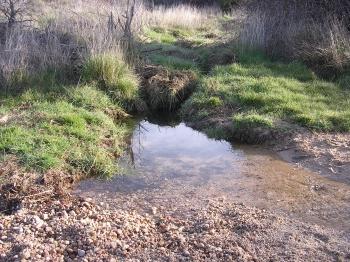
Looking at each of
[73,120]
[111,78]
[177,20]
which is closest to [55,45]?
[111,78]

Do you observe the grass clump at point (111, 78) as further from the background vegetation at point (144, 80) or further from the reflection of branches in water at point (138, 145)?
the reflection of branches in water at point (138, 145)

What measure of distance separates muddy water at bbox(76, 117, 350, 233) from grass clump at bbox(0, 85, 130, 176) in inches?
12.4

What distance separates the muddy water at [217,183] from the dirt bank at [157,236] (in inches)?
12.1

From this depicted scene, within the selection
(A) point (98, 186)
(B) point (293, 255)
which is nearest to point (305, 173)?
(B) point (293, 255)

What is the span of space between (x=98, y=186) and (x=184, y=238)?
1686mm

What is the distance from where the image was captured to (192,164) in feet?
21.7

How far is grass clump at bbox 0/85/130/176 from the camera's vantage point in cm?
598

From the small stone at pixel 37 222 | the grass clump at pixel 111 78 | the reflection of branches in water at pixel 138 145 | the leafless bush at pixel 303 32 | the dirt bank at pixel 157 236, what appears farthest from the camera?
the leafless bush at pixel 303 32

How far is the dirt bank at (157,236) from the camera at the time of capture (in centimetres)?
425

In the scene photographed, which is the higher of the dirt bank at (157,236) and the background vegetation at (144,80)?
the background vegetation at (144,80)

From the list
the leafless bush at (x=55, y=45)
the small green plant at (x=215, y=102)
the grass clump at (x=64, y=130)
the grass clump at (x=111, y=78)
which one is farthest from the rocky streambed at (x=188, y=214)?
the leafless bush at (x=55, y=45)

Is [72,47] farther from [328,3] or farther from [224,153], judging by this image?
[328,3]

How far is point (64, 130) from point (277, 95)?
155 inches

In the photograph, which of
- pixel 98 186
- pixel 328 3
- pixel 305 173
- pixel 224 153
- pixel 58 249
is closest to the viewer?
pixel 58 249
